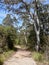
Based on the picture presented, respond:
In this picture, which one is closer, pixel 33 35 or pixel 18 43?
pixel 33 35

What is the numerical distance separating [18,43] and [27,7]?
27639 mm

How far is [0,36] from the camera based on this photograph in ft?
84.4

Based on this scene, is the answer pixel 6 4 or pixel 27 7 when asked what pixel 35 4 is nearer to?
pixel 27 7

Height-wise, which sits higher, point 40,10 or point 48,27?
point 40,10

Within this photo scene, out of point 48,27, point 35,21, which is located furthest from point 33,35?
point 35,21

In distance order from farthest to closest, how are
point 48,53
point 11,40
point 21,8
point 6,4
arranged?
point 11,40, point 21,8, point 6,4, point 48,53

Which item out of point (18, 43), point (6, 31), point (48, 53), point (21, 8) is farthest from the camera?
point (18, 43)

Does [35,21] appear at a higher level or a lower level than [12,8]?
lower

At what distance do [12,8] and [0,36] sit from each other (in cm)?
A: 390

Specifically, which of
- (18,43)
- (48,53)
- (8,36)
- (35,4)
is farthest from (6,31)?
(18,43)

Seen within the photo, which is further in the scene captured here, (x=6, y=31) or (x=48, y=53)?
(x=6, y=31)

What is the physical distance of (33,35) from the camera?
104ft

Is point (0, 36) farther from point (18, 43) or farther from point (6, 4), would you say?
point (18, 43)

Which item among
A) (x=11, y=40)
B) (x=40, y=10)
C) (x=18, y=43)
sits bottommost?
(x=18, y=43)
